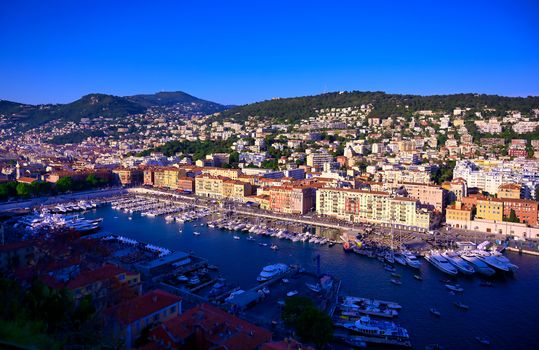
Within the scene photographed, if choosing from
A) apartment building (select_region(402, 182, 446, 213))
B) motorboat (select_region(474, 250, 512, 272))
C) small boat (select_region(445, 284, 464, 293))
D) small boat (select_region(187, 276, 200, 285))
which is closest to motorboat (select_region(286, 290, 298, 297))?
small boat (select_region(187, 276, 200, 285))

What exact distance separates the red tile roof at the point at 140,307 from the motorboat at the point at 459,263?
295 inches

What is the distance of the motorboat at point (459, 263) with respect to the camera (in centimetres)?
1134

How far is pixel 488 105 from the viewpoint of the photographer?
40.2 metres

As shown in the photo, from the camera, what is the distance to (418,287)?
10.4 m

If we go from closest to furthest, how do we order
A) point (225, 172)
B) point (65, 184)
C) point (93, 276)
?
1. point (93, 276)
2. point (65, 184)
3. point (225, 172)

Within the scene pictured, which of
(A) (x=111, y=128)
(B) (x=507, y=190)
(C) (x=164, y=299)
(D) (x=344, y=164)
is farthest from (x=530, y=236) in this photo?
(A) (x=111, y=128)

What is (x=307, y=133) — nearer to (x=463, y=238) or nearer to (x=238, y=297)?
(x=463, y=238)

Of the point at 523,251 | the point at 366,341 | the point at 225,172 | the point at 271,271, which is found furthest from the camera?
the point at 225,172

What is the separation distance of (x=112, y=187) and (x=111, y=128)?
35.6 m

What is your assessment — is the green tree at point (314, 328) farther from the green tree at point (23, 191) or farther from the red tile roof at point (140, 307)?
the green tree at point (23, 191)

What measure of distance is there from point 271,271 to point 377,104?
127 ft

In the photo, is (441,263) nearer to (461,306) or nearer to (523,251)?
(461,306)

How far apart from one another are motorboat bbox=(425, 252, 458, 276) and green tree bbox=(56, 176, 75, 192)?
1790 cm

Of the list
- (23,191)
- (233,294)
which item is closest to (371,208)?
(233,294)
